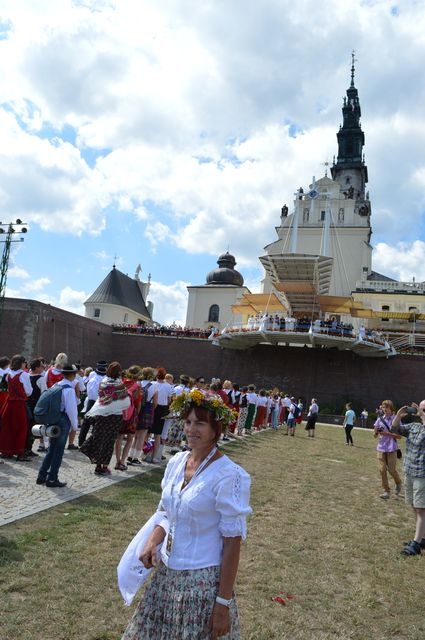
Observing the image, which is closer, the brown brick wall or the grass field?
the grass field

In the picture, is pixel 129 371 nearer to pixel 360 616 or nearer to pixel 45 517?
pixel 45 517

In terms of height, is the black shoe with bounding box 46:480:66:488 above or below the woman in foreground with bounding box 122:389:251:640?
below

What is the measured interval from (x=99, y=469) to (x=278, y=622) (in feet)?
18.7

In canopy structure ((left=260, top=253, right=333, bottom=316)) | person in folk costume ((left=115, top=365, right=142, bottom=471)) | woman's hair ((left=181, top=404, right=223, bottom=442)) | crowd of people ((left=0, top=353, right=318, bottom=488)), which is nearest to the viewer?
woman's hair ((left=181, top=404, right=223, bottom=442))

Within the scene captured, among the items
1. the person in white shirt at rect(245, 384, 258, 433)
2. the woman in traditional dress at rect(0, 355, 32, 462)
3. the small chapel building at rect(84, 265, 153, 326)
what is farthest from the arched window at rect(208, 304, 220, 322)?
the woman in traditional dress at rect(0, 355, 32, 462)

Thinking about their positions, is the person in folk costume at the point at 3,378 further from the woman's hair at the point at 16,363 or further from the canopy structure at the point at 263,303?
the canopy structure at the point at 263,303

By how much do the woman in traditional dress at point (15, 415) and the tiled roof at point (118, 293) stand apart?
54.7 m

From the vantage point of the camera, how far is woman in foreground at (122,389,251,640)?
264 cm

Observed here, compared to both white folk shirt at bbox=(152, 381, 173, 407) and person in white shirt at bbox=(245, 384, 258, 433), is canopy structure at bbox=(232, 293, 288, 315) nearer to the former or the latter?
person in white shirt at bbox=(245, 384, 258, 433)

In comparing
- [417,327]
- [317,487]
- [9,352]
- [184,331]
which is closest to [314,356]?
[184,331]

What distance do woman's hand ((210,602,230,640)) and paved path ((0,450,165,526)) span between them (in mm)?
4100

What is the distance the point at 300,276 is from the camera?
151 feet

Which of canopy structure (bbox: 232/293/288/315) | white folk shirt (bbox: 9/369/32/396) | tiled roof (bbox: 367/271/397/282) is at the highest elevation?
tiled roof (bbox: 367/271/397/282)

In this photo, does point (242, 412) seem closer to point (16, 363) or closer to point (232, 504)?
point (16, 363)
